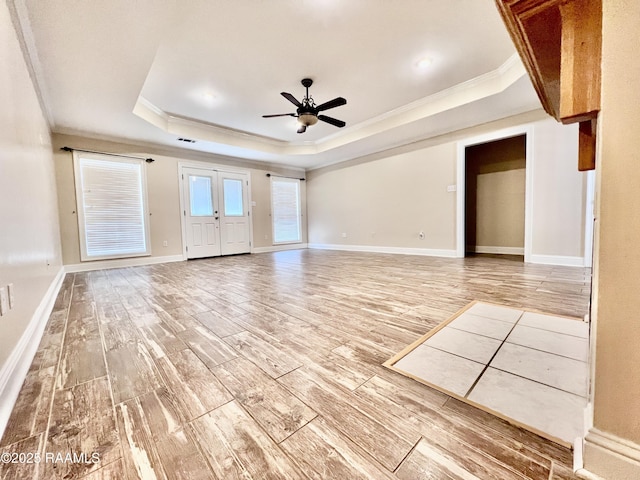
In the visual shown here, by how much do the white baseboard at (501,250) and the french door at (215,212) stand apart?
5.65 m

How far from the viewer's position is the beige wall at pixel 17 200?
1.35m

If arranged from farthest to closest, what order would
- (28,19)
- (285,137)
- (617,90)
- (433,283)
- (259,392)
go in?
(285,137)
(433,283)
(28,19)
(259,392)
(617,90)

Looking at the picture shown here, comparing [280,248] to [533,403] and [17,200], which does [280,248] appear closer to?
[17,200]

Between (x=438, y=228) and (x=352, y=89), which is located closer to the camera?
(x=352, y=89)

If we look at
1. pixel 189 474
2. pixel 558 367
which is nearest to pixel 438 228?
pixel 558 367

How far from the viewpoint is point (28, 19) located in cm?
206

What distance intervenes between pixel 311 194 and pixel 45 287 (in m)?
6.25

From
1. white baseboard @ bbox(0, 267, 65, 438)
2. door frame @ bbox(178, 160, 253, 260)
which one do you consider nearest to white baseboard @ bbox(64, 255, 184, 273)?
door frame @ bbox(178, 160, 253, 260)

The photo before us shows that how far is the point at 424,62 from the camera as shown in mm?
3186

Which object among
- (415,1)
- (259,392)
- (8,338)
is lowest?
(259,392)

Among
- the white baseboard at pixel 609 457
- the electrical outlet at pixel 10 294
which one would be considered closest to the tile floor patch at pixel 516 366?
the white baseboard at pixel 609 457

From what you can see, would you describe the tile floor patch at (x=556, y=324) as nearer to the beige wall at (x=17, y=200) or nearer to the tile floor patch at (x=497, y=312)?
the tile floor patch at (x=497, y=312)

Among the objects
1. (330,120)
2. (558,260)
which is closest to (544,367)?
(330,120)

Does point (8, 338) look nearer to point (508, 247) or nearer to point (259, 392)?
point (259, 392)
